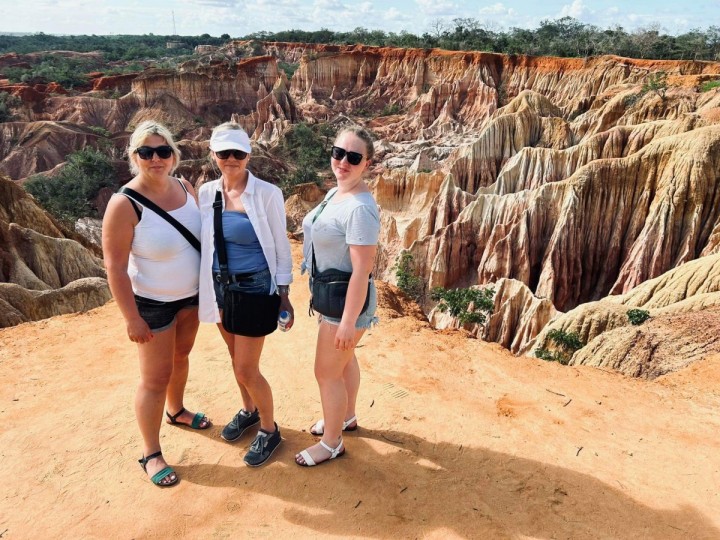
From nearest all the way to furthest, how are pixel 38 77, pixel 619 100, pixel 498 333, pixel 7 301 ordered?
pixel 7 301, pixel 498 333, pixel 619 100, pixel 38 77

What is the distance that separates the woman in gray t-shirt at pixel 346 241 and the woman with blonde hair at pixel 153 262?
0.74 m

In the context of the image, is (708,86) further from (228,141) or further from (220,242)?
(220,242)

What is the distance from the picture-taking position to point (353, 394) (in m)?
3.51

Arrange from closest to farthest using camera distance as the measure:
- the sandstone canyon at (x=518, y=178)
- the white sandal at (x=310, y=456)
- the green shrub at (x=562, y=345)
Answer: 1. the white sandal at (x=310, y=456)
2. the green shrub at (x=562, y=345)
3. the sandstone canyon at (x=518, y=178)

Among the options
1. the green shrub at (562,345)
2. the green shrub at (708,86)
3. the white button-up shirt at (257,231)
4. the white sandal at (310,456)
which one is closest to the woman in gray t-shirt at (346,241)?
the white button-up shirt at (257,231)

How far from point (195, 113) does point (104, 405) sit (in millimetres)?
44038

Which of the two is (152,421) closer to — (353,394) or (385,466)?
(353,394)

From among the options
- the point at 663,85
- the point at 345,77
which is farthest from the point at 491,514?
the point at 345,77

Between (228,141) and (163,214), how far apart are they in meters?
0.55

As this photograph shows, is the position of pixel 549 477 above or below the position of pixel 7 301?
above

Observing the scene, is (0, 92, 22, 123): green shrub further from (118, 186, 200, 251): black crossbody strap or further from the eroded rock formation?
(118, 186, 200, 251): black crossbody strap

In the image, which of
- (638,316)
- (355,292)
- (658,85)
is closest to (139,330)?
(355,292)

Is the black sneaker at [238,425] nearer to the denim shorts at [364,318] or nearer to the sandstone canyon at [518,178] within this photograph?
the denim shorts at [364,318]

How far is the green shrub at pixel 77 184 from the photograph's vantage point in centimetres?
2530
